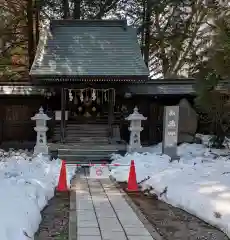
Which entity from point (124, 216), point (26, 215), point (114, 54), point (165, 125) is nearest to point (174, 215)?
point (124, 216)

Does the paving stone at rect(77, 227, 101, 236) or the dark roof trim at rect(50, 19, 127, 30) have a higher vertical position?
the dark roof trim at rect(50, 19, 127, 30)

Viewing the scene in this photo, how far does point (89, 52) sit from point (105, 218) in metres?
13.0

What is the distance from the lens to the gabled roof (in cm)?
1606

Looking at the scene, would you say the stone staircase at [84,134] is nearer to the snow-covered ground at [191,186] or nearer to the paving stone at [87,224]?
the snow-covered ground at [191,186]

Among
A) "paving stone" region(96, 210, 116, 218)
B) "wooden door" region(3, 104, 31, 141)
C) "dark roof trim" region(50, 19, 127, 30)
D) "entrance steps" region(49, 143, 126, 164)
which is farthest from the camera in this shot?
"dark roof trim" region(50, 19, 127, 30)

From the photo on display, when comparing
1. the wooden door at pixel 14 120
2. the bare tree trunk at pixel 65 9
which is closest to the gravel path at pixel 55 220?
the wooden door at pixel 14 120

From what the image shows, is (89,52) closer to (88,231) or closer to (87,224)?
(87,224)

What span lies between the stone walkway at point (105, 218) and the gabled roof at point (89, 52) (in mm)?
8185

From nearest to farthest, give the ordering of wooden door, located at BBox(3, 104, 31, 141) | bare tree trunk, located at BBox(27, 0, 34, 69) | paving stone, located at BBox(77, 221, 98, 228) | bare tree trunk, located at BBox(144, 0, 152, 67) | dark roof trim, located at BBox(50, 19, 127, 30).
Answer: paving stone, located at BBox(77, 221, 98, 228), wooden door, located at BBox(3, 104, 31, 141), dark roof trim, located at BBox(50, 19, 127, 30), bare tree trunk, located at BBox(27, 0, 34, 69), bare tree trunk, located at BBox(144, 0, 152, 67)

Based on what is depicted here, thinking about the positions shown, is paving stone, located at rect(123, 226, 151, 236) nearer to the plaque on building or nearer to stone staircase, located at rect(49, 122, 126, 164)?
the plaque on building

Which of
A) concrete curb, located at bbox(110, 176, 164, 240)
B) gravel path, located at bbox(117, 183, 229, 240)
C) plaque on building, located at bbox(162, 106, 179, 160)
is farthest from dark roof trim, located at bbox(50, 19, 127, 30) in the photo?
gravel path, located at bbox(117, 183, 229, 240)

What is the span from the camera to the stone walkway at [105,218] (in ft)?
16.3

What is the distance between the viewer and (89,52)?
1795 cm

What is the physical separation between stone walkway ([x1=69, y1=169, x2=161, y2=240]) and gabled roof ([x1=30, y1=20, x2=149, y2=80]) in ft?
26.9
